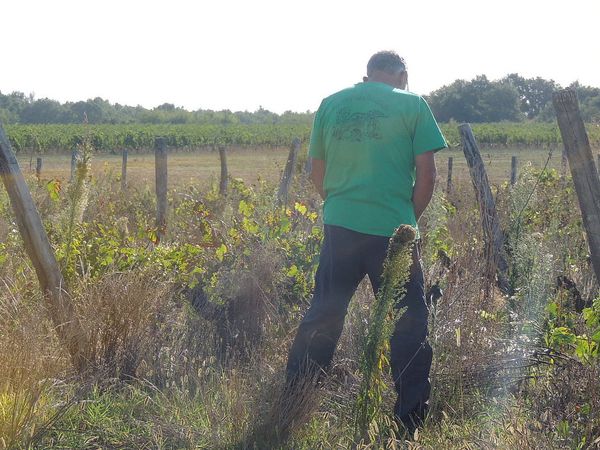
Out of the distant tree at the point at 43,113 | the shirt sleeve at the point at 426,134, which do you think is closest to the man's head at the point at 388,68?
the shirt sleeve at the point at 426,134

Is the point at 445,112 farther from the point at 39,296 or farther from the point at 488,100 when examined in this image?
the point at 39,296

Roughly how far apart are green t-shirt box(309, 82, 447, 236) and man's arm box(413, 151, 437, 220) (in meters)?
0.03

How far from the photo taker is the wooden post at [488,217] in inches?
228

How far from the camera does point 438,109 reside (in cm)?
7144

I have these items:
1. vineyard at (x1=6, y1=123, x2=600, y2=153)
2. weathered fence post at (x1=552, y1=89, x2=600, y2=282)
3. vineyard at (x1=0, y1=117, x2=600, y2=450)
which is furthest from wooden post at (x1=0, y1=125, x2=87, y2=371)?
vineyard at (x1=6, y1=123, x2=600, y2=153)

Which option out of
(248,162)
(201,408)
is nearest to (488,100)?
(248,162)

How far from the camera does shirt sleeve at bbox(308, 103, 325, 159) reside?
464 centimetres

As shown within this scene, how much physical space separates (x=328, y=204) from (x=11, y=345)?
1682mm

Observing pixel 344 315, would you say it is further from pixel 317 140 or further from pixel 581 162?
pixel 581 162

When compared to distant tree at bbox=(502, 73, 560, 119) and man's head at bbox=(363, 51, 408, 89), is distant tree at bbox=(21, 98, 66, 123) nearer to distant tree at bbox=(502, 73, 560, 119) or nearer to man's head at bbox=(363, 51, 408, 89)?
distant tree at bbox=(502, 73, 560, 119)

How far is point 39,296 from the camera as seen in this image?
519cm

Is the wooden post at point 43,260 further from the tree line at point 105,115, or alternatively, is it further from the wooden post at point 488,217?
the tree line at point 105,115

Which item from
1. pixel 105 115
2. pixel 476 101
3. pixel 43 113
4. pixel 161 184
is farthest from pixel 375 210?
pixel 105 115

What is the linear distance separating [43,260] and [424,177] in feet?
6.98
